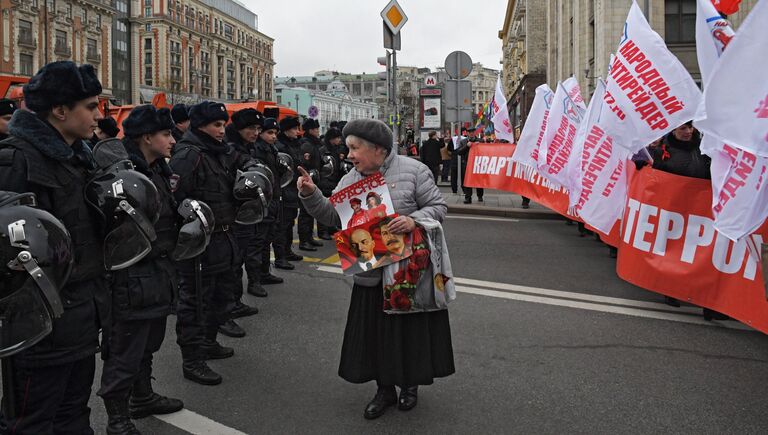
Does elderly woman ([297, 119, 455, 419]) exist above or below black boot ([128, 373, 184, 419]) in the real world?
above

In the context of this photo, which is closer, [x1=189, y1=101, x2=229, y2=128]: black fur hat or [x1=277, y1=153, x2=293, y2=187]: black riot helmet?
[x1=189, y1=101, x2=229, y2=128]: black fur hat

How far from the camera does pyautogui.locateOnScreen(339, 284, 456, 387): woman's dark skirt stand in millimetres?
3721

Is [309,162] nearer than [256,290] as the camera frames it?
No

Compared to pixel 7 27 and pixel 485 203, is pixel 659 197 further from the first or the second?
pixel 7 27

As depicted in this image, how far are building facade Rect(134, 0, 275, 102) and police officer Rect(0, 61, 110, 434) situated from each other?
8051 cm

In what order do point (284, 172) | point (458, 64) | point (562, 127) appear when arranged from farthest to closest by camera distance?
point (458, 64) → point (562, 127) → point (284, 172)

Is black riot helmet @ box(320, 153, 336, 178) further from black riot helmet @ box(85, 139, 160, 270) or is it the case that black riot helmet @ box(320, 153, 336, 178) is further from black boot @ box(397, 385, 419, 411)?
black riot helmet @ box(85, 139, 160, 270)

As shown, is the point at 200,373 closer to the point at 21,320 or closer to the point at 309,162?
the point at 21,320

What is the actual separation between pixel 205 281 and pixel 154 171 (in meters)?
1.07

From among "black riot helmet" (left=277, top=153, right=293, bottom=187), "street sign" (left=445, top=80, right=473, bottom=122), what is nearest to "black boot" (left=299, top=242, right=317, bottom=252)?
"black riot helmet" (left=277, top=153, right=293, bottom=187)

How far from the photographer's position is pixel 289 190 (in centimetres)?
853

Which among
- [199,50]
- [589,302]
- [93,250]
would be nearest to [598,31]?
[589,302]

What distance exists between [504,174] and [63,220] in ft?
38.8

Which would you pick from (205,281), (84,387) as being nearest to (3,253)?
(84,387)
